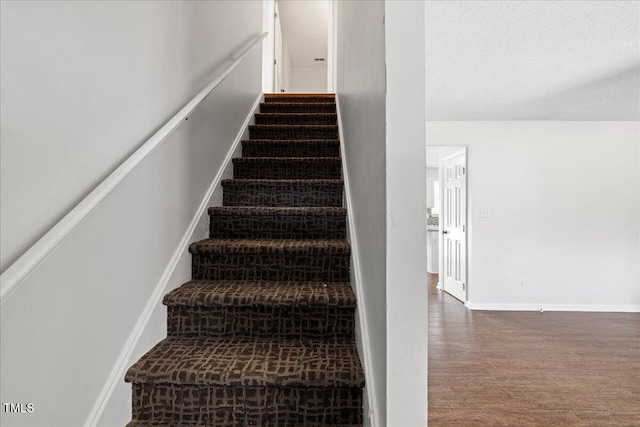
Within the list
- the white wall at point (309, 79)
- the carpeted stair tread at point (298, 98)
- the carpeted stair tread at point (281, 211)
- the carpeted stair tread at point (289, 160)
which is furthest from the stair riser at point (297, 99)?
the white wall at point (309, 79)

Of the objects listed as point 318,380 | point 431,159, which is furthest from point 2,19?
point 431,159

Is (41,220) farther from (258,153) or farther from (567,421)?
(567,421)

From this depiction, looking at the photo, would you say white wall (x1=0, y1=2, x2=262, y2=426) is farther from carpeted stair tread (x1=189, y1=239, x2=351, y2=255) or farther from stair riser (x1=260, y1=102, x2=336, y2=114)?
stair riser (x1=260, y1=102, x2=336, y2=114)

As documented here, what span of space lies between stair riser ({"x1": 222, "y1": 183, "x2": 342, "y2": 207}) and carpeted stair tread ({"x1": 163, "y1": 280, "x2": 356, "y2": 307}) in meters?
0.71

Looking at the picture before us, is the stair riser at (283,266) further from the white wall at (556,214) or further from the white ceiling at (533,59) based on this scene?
the white wall at (556,214)

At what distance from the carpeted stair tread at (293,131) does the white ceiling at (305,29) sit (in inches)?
156

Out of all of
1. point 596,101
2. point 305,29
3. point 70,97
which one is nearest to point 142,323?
point 70,97

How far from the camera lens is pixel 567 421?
2.22 m

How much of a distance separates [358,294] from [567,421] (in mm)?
1790

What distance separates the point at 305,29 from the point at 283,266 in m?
6.10

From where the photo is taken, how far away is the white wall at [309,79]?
26.9ft

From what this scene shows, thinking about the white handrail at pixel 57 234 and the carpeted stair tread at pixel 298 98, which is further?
the carpeted stair tread at pixel 298 98

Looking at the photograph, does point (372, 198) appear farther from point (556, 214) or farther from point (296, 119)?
point (556, 214)

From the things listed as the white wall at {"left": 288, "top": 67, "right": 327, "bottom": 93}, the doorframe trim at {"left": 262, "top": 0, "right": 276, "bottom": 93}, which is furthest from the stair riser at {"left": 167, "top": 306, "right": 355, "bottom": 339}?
the white wall at {"left": 288, "top": 67, "right": 327, "bottom": 93}
